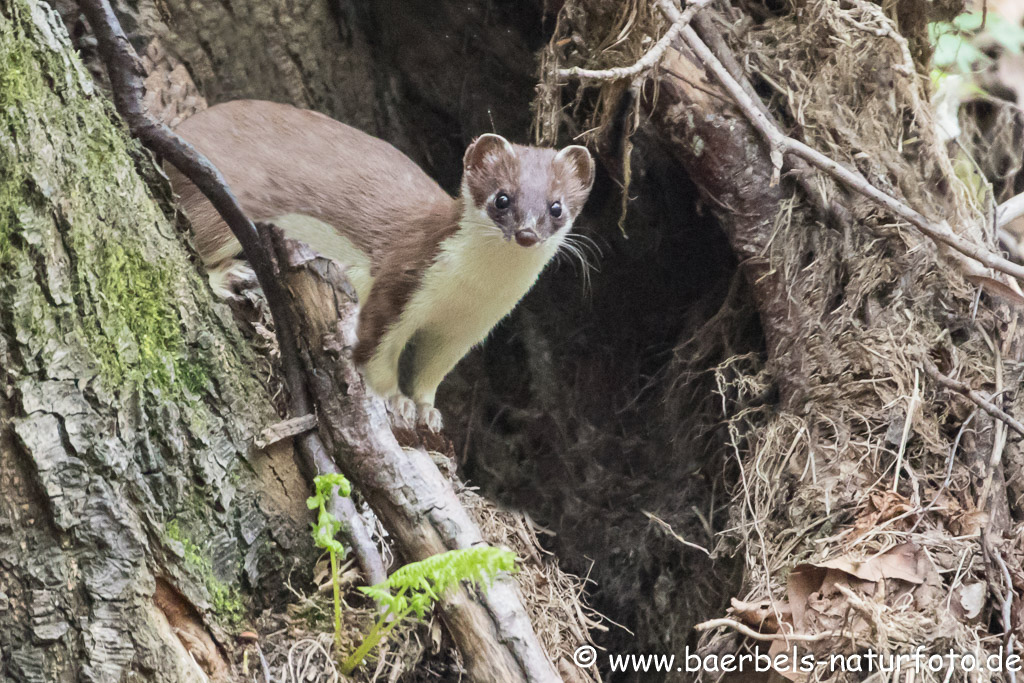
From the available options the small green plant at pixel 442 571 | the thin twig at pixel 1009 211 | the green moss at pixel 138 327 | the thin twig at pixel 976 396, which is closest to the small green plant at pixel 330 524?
the small green plant at pixel 442 571

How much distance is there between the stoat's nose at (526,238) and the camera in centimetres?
295

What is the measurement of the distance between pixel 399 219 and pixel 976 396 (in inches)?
79.2

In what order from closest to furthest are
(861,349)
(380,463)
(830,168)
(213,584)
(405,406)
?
(213,584)
(380,463)
(830,168)
(861,349)
(405,406)

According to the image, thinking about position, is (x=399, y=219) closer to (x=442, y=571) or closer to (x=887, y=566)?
(x=442, y=571)

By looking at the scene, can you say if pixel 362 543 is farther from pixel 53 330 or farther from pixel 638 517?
pixel 638 517

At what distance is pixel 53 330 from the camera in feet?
6.77

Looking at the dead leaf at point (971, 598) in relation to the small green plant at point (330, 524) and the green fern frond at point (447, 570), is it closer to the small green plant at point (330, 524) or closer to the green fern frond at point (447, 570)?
the green fern frond at point (447, 570)

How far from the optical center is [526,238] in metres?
2.95

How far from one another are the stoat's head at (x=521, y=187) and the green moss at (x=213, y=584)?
133cm

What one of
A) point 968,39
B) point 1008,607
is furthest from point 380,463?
point 968,39

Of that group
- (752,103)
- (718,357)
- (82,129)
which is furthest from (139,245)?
(718,357)

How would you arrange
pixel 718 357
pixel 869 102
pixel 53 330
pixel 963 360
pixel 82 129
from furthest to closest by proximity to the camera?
pixel 718 357
pixel 869 102
pixel 963 360
pixel 82 129
pixel 53 330

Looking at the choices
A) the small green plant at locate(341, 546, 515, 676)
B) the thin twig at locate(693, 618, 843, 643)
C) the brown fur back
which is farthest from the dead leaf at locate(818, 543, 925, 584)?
the brown fur back

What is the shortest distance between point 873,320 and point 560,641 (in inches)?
58.2
